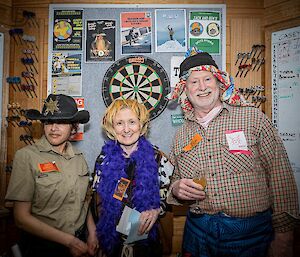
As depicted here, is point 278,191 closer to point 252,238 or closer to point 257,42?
point 252,238

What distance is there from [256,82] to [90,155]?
6.29 feet

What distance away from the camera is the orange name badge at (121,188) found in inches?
67.2

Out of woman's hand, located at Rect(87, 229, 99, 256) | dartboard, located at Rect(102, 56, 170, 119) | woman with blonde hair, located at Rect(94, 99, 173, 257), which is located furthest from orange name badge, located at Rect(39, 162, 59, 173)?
dartboard, located at Rect(102, 56, 170, 119)

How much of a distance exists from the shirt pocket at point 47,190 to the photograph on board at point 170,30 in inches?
67.2

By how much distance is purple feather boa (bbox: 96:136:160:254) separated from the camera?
1.67 metres

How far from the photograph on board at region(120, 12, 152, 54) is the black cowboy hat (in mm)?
1059

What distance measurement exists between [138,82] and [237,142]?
140 cm

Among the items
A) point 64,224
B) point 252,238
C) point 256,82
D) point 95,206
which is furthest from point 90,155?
point 256,82

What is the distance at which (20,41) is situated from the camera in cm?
265

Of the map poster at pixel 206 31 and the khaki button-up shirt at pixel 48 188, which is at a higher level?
the map poster at pixel 206 31

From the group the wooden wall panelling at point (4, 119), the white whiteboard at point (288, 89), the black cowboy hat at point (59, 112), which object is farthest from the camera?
the wooden wall panelling at point (4, 119)

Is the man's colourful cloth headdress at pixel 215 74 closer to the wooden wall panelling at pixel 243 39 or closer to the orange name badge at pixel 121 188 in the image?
the orange name badge at pixel 121 188

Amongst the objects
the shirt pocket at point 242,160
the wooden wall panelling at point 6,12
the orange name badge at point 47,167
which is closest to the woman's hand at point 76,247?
the orange name badge at point 47,167

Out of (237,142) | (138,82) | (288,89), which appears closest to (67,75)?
(138,82)
